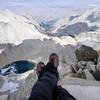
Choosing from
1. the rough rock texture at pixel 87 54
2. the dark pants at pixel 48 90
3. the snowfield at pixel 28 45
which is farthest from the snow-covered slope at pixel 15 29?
the dark pants at pixel 48 90

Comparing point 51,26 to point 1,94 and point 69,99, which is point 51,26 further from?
point 69,99

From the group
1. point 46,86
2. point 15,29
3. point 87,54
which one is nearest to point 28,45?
point 15,29

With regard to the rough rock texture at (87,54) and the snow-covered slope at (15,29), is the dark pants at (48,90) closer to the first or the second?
the rough rock texture at (87,54)

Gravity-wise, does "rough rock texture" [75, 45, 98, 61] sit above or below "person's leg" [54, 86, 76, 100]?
below

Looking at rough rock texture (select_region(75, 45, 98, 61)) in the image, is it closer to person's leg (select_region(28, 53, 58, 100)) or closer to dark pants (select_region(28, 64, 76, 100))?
person's leg (select_region(28, 53, 58, 100))

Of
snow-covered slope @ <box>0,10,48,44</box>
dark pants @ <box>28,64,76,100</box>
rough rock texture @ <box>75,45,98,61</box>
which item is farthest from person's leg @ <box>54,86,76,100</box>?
snow-covered slope @ <box>0,10,48,44</box>

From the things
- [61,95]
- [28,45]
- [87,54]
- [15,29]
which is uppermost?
[61,95]

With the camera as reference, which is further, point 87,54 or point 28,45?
point 28,45

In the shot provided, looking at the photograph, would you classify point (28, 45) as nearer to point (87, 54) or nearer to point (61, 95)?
point (87, 54)

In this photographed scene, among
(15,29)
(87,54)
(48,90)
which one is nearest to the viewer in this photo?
(48,90)
